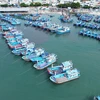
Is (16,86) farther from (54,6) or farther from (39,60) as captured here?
(54,6)

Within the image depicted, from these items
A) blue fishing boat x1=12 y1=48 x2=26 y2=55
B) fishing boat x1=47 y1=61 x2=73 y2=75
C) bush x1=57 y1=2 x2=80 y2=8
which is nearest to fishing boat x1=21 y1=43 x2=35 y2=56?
blue fishing boat x1=12 y1=48 x2=26 y2=55

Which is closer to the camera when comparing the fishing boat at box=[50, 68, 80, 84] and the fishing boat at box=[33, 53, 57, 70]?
the fishing boat at box=[50, 68, 80, 84]

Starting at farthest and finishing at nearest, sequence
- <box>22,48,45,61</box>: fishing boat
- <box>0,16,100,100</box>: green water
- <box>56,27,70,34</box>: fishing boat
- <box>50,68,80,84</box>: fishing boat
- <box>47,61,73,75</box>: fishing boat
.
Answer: <box>56,27,70,34</box>: fishing boat, <box>22,48,45,61</box>: fishing boat, <box>47,61,73,75</box>: fishing boat, <box>50,68,80,84</box>: fishing boat, <box>0,16,100,100</box>: green water

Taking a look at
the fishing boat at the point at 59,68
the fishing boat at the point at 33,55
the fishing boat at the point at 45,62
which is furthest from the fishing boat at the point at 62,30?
the fishing boat at the point at 59,68

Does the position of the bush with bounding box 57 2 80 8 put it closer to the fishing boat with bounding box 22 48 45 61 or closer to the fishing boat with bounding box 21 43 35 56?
the fishing boat with bounding box 21 43 35 56

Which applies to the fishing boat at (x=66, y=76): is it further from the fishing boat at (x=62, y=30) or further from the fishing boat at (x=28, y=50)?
the fishing boat at (x=62, y=30)

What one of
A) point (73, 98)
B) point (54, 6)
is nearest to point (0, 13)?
point (54, 6)
